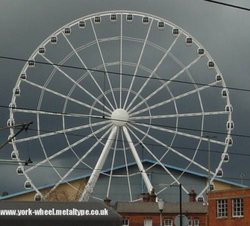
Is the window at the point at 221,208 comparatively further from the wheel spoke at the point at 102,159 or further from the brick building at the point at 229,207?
the wheel spoke at the point at 102,159

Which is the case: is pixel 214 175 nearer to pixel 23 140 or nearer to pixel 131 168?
pixel 23 140

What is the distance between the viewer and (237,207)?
63.5m

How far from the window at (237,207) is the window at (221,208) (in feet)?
3.87

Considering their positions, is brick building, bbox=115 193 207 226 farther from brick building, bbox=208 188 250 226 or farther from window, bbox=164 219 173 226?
brick building, bbox=208 188 250 226

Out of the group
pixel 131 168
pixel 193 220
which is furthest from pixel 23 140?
pixel 131 168

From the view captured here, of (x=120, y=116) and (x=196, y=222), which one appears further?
(x=196, y=222)

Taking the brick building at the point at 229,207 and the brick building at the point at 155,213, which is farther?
the brick building at the point at 155,213

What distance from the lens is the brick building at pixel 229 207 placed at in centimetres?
6216

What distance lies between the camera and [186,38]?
69.1 meters

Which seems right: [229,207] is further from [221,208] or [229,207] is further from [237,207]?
[221,208]

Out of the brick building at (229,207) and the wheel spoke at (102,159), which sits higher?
the wheel spoke at (102,159)

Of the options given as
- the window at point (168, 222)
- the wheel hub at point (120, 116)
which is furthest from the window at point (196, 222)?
the wheel hub at point (120, 116)

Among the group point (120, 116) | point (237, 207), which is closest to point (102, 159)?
point (120, 116)

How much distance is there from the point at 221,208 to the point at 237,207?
198cm
